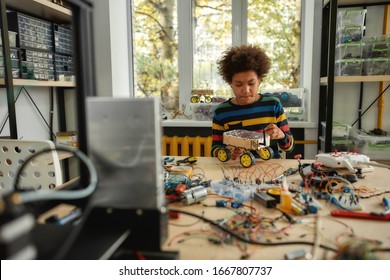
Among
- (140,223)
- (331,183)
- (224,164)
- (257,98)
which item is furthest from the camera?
(257,98)

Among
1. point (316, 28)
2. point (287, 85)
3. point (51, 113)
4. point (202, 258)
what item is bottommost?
point (202, 258)

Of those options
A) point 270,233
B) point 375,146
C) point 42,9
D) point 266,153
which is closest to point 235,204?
point 270,233

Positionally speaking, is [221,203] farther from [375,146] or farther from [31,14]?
[31,14]

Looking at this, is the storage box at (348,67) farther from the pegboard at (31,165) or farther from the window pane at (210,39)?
the pegboard at (31,165)

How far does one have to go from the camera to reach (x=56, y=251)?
47 cm

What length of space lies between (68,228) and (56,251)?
0.29 ft

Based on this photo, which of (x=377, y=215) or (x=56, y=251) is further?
(x=377, y=215)

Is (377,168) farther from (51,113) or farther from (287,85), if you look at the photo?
(51,113)

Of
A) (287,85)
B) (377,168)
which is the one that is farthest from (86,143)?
(287,85)

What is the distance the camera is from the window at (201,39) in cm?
239

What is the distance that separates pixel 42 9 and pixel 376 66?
6.86 ft

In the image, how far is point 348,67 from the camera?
76.0 inches

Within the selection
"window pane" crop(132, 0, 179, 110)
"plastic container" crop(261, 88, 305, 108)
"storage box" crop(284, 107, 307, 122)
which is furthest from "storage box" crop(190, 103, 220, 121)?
"storage box" crop(284, 107, 307, 122)
